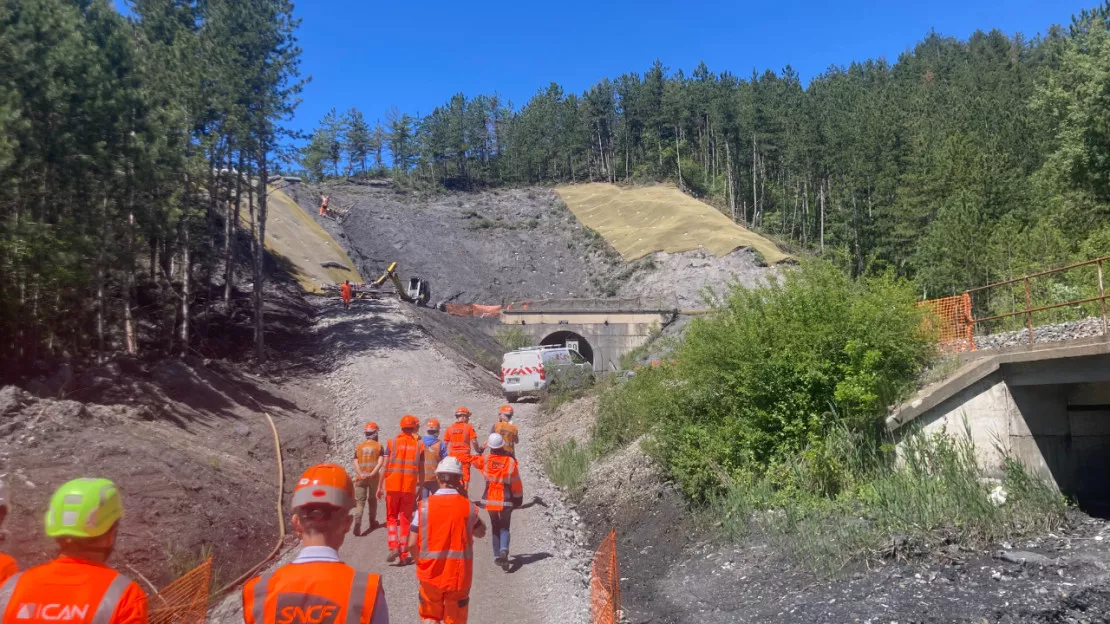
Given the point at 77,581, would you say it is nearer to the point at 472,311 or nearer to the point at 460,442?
the point at 460,442

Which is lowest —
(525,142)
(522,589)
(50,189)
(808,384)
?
(522,589)

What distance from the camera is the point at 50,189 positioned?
17.2 m

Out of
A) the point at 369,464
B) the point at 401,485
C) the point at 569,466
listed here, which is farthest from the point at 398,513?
the point at 569,466

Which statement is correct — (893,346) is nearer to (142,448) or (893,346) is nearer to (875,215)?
(142,448)

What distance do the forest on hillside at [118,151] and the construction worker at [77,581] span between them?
14.0m

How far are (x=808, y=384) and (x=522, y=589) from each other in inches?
255

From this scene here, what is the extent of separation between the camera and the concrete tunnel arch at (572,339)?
1774 inches

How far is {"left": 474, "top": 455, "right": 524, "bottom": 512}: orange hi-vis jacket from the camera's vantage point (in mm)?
10516

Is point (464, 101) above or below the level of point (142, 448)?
above

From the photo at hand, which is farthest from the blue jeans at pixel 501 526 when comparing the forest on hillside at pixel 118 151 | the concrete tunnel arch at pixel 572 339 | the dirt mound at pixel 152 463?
the concrete tunnel arch at pixel 572 339

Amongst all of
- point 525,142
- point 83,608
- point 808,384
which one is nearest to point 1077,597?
point 808,384

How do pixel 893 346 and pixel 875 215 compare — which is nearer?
pixel 893 346

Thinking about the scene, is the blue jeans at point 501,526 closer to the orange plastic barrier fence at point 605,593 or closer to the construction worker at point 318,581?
the orange plastic barrier fence at point 605,593

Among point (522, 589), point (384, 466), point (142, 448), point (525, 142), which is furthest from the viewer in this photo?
point (525, 142)
